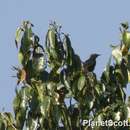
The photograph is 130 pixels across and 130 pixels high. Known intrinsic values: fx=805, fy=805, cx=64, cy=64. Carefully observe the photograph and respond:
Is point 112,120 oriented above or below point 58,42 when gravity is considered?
below

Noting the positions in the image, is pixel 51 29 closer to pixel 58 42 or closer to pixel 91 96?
pixel 58 42

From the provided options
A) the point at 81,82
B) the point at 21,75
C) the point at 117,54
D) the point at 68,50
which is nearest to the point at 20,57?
the point at 21,75

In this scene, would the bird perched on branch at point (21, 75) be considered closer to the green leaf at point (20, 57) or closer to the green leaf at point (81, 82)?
the green leaf at point (20, 57)

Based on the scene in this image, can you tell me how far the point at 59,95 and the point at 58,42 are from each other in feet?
1.53

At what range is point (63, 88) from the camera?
20.6 ft

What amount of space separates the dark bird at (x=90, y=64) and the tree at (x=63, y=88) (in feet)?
0.12

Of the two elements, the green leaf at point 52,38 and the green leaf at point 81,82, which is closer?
the green leaf at point 81,82

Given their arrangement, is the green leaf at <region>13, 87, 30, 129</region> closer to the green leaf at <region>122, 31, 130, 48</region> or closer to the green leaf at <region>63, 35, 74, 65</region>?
the green leaf at <region>63, 35, 74, 65</region>

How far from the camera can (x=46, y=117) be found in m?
6.14

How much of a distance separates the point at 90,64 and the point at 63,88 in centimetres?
29

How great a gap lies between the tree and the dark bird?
4 centimetres

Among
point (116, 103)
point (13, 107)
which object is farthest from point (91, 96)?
point (13, 107)

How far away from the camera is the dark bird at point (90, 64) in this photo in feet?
20.8

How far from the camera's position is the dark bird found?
20.8 feet
